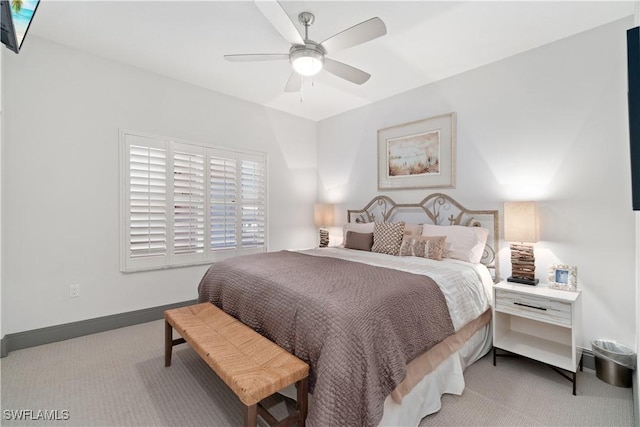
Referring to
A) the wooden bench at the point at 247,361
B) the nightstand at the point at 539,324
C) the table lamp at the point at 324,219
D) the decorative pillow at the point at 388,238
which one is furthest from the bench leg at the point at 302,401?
the table lamp at the point at 324,219

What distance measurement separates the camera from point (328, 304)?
164cm

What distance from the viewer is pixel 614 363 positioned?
221cm

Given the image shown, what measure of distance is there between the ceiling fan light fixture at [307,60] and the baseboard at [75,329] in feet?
10.3

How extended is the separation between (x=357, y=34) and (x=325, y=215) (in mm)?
2999

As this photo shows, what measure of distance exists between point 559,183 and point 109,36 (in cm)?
443

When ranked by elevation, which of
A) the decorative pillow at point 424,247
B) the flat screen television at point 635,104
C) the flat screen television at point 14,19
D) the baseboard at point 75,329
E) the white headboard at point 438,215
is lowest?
the baseboard at point 75,329

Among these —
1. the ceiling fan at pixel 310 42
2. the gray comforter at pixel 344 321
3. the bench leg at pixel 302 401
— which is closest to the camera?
the gray comforter at pixel 344 321

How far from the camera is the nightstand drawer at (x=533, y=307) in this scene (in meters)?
2.21

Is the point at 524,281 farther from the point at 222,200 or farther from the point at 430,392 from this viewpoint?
the point at 222,200

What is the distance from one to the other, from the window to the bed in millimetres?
1133

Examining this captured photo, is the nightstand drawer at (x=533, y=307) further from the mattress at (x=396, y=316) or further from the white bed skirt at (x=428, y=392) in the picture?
the white bed skirt at (x=428, y=392)

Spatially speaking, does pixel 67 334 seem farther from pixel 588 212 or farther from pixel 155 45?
pixel 588 212

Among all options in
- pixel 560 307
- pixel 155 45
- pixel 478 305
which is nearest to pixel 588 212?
pixel 560 307

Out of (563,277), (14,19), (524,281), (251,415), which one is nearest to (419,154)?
(524,281)
